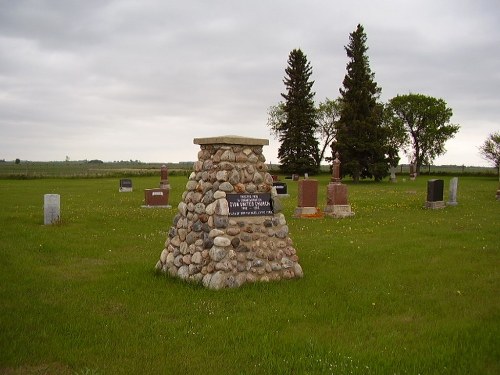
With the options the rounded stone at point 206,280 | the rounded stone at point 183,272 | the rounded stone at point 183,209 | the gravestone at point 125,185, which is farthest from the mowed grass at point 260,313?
the gravestone at point 125,185

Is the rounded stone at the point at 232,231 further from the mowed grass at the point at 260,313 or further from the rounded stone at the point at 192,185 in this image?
the rounded stone at the point at 192,185

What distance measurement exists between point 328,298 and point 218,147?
3066 millimetres

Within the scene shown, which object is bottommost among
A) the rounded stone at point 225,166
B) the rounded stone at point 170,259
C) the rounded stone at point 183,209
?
the rounded stone at point 170,259

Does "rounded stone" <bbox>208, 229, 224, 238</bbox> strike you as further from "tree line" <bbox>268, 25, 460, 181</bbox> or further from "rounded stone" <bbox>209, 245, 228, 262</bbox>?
"tree line" <bbox>268, 25, 460, 181</bbox>

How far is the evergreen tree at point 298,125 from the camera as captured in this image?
5922 centimetres

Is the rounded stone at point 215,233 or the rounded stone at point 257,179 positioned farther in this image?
the rounded stone at point 257,179

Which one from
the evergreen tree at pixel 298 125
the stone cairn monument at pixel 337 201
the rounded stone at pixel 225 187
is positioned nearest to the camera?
the rounded stone at pixel 225 187

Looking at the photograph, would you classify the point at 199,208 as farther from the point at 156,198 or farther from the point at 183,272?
the point at 156,198

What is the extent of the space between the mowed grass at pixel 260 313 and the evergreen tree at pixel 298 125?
156 ft

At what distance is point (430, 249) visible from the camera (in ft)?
36.8

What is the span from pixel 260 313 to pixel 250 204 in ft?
7.26

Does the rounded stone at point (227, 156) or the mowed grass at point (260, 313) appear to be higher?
the rounded stone at point (227, 156)

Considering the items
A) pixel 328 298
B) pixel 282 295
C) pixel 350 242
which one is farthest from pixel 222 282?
pixel 350 242

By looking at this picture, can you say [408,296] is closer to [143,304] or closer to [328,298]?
[328,298]
